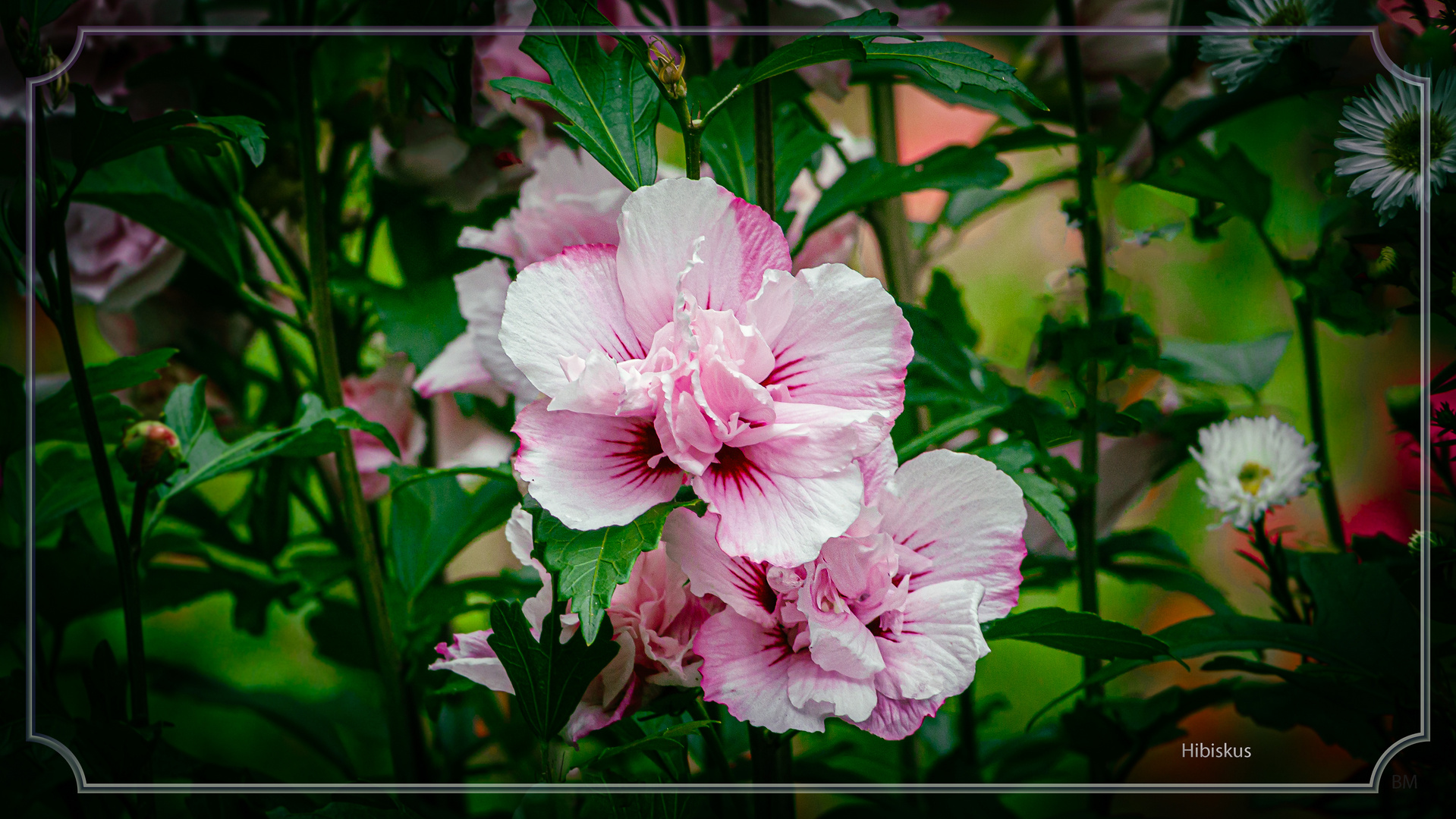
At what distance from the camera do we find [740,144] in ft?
1.32

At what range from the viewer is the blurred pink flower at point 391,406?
520 mm

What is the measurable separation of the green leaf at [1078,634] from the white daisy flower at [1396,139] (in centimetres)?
23

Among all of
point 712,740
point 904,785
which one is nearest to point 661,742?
point 712,740

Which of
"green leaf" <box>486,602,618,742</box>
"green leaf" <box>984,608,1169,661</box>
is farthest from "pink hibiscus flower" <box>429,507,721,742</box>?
"green leaf" <box>984,608,1169,661</box>

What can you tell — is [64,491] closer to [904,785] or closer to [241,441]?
[241,441]

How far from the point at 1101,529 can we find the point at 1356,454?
11 centimetres

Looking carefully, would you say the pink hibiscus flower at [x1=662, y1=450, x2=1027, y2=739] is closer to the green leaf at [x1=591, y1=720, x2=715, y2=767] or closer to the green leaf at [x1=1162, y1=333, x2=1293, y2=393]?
the green leaf at [x1=591, y1=720, x2=715, y2=767]

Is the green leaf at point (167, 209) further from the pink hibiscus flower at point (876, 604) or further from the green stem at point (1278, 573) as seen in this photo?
the green stem at point (1278, 573)

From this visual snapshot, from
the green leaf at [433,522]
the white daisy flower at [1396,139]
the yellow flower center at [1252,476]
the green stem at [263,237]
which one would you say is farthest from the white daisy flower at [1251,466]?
the green stem at [263,237]

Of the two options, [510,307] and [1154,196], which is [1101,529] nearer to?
[1154,196]

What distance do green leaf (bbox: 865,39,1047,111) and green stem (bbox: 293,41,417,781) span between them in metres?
0.29

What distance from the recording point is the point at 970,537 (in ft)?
1.06

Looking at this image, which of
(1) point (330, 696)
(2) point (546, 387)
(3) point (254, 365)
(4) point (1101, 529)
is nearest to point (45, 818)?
(1) point (330, 696)

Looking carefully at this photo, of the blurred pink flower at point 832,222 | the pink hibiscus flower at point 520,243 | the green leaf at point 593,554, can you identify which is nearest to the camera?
the green leaf at point 593,554
